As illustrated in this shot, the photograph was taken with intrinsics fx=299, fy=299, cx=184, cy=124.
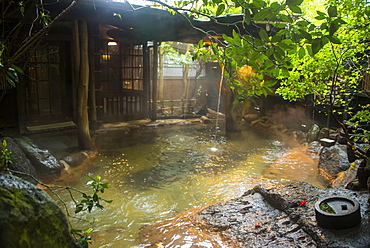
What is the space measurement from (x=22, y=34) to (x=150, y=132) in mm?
5706

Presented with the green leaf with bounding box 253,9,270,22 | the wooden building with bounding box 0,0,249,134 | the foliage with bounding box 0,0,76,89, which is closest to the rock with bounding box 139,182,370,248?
the foliage with bounding box 0,0,76,89

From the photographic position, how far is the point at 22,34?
9.05 m

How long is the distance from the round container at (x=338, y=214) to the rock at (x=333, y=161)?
3.55m

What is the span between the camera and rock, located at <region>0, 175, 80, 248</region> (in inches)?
70.6

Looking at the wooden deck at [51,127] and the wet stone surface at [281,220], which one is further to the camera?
the wooden deck at [51,127]

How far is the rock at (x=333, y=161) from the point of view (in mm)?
7641

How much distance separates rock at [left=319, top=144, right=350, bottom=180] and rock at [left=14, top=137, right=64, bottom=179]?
6.83 m

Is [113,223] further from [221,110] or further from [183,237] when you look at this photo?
[221,110]

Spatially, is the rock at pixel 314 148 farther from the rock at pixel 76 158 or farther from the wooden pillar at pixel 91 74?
the wooden pillar at pixel 91 74

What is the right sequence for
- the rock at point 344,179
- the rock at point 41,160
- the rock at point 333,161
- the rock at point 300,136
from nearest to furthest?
the rock at point 344,179 < the rock at point 41,160 < the rock at point 333,161 < the rock at point 300,136

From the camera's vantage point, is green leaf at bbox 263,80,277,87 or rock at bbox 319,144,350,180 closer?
green leaf at bbox 263,80,277,87

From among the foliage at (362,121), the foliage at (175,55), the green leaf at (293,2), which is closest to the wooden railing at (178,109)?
the foliage at (175,55)

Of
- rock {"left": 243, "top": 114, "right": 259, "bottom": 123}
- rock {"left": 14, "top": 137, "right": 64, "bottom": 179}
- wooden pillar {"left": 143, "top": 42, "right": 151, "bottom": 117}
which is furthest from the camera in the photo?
rock {"left": 243, "top": 114, "right": 259, "bottom": 123}

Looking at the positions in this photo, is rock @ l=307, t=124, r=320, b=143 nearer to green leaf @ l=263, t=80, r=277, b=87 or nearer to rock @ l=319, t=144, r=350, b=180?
rock @ l=319, t=144, r=350, b=180
